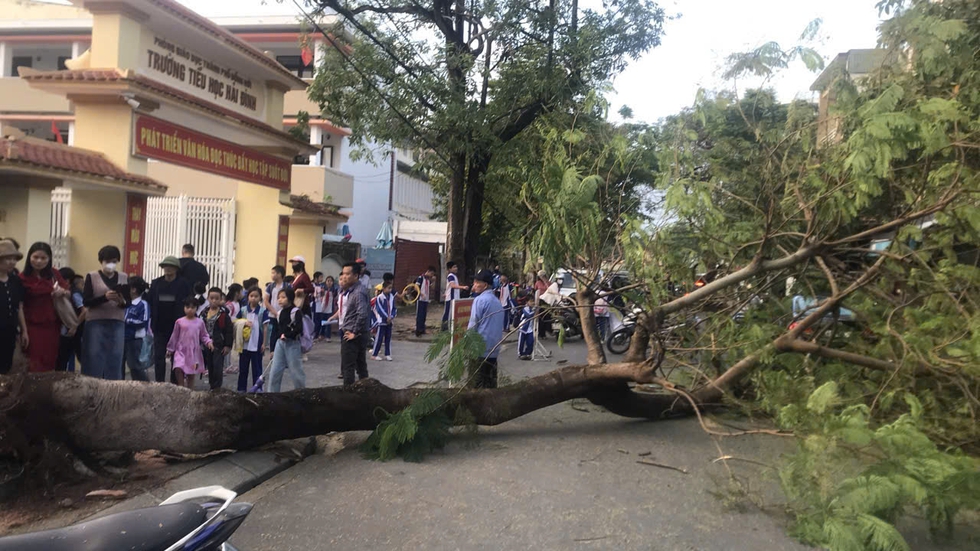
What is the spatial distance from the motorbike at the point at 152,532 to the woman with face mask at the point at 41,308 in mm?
4928

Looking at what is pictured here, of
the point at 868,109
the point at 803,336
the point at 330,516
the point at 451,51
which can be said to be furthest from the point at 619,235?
the point at 451,51

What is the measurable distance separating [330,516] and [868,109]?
472cm

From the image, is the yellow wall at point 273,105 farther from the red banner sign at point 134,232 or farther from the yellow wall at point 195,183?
the yellow wall at point 195,183

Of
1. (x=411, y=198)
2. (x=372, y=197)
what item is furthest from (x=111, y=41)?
(x=411, y=198)

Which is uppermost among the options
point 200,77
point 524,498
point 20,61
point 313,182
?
point 20,61

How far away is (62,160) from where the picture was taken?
903cm

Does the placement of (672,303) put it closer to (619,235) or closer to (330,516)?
(619,235)

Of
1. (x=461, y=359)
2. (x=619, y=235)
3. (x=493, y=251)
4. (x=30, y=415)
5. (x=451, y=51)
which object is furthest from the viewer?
(x=493, y=251)

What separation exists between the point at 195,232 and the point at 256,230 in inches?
52.0

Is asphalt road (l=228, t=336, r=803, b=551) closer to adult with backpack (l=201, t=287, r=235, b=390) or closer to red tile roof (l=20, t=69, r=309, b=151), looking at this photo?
adult with backpack (l=201, t=287, r=235, b=390)

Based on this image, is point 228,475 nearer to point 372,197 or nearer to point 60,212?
point 60,212

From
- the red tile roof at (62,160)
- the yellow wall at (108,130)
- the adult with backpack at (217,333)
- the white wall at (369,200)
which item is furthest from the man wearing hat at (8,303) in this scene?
the white wall at (369,200)

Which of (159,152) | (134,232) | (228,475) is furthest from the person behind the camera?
(159,152)

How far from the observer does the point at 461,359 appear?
666 cm
